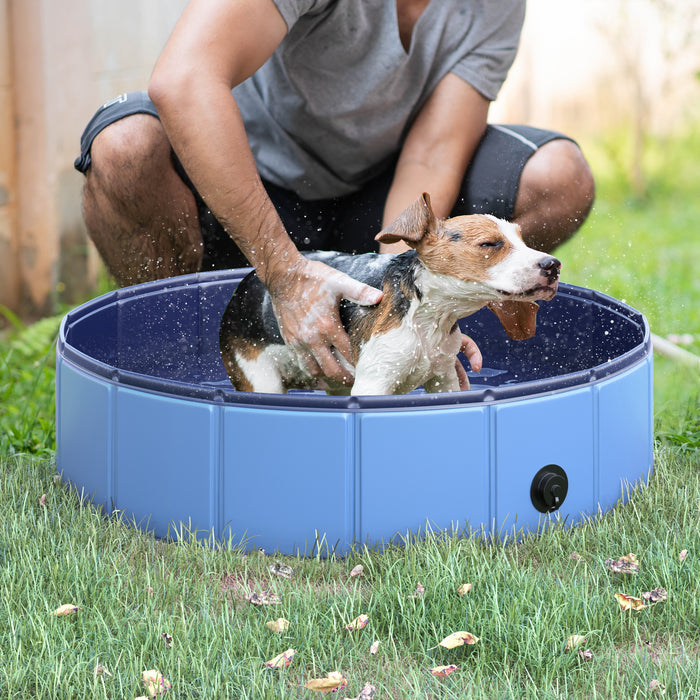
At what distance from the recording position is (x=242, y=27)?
264cm

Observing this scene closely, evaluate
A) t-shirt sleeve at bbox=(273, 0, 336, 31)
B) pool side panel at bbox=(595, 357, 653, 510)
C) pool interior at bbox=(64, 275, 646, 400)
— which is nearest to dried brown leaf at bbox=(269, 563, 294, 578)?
pool side panel at bbox=(595, 357, 653, 510)

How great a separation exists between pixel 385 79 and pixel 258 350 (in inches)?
42.8

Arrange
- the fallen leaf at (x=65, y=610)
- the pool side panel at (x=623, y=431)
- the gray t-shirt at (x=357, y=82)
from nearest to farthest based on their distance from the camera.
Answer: the fallen leaf at (x=65, y=610)
the pool side panel at (x=623, y=431)
the gray t-shirt at (x=357, y=82)

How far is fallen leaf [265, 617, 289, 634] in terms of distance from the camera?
2018mm

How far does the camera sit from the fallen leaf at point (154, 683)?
1.84m

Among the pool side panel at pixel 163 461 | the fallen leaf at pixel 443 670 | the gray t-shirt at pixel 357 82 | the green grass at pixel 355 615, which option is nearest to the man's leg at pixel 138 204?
Answer: the gray t-shirt at pixel 357 82

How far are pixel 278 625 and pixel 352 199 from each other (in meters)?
1.96

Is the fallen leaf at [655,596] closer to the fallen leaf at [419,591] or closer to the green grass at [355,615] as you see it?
the green grass at [355,615]

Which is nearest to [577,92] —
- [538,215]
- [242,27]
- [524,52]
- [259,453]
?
[524,52]

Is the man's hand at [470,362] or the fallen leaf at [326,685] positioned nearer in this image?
the fallen leaf at [326,685]

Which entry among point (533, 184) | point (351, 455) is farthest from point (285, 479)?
point (533, 184)

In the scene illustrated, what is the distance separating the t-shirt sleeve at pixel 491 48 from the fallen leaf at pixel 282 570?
178cm

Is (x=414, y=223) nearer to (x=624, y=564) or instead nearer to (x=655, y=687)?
(x=624, y=564)

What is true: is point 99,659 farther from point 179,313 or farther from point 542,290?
point 179,313
